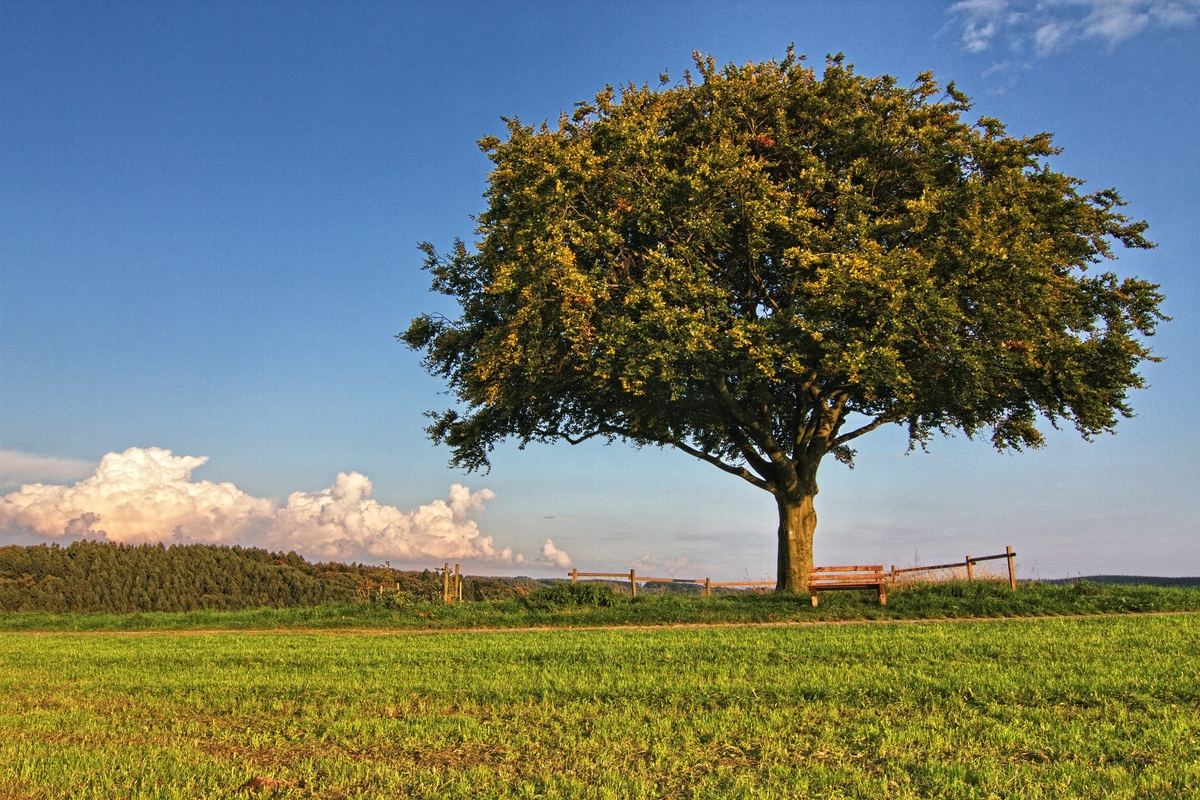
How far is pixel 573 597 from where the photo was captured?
2459 cm

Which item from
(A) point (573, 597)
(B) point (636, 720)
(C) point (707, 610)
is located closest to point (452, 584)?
(A) point (573, 597)

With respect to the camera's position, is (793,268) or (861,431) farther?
(861,431)

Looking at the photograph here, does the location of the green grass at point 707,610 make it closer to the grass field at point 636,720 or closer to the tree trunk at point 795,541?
the tree trunk at point 795,541

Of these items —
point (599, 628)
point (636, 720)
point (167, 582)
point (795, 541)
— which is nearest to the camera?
point (636, 720)

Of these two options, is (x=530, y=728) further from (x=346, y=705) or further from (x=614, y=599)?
(x=614, y=599)

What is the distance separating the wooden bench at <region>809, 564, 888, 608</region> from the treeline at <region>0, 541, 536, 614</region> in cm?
1248

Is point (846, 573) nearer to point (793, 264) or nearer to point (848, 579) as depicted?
point (848, 579)

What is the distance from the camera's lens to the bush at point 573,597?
78.8ft

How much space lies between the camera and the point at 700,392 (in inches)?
A: 952

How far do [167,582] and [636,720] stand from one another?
3203cm

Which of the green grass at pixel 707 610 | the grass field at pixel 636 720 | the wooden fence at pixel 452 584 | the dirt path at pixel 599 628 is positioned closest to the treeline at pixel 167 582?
the wooden fence at pixel 452 584

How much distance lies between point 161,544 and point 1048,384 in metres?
35.2

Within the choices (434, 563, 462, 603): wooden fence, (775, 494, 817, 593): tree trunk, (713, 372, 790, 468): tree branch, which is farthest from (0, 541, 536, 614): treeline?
(713, 372, 790, 468): tree branch

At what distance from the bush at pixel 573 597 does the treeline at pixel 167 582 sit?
18.1 feet
